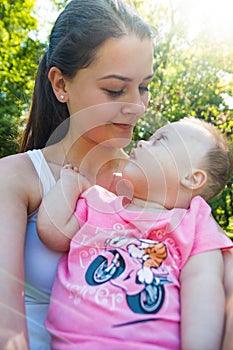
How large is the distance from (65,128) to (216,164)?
2.81 feet

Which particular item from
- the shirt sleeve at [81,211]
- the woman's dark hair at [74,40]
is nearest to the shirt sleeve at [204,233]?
the shirt sleeve at [81,211]

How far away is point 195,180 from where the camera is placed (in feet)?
6.56

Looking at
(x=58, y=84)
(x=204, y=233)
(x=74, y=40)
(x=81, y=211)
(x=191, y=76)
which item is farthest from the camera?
(x=191, y=76)

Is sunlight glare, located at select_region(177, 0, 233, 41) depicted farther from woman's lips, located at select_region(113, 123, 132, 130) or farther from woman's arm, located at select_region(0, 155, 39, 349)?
woman's arm, located at select_region(0, 155, 39, 349)

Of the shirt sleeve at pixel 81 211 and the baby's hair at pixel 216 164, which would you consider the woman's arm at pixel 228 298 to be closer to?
the baby's hair at pixel 216 164

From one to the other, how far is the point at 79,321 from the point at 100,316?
8 cm

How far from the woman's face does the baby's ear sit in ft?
1.41

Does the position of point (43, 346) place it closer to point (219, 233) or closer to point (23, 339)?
point (23, 339)

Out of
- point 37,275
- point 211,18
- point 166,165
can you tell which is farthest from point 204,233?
point 211,18

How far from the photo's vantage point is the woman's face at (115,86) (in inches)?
85.4

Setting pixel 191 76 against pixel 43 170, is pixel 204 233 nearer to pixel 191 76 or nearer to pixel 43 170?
pixel 43 170

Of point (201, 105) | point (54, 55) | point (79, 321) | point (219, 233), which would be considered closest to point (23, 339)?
point (79, 321)

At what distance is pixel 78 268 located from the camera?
179 cm

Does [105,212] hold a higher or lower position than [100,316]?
higher
